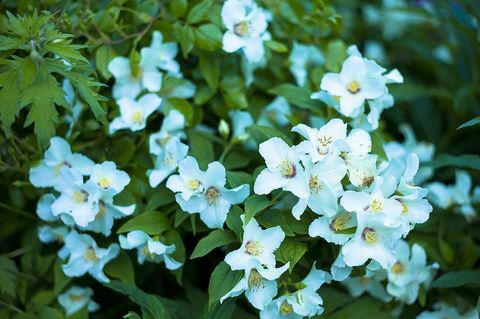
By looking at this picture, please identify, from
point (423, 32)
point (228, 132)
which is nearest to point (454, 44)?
point (423, 32)

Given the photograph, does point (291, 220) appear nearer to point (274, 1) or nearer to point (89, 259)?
point (89, 259)

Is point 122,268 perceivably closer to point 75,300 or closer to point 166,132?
point 75,300

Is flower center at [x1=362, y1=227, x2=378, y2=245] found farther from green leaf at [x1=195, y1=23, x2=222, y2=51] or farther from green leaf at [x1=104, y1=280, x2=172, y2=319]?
green leaf at [x1=195, y1=23, x2=222, y2=51]

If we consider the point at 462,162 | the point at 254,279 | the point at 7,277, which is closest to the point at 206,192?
the point at 254,279

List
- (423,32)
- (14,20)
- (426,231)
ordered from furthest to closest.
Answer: (423,32)
(426,231)
(14,20)

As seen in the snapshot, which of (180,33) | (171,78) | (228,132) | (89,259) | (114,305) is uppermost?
(180,33)

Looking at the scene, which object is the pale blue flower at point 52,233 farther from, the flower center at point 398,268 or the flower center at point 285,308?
the flower center at point 398,268

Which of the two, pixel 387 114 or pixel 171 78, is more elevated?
pixel 171 78
